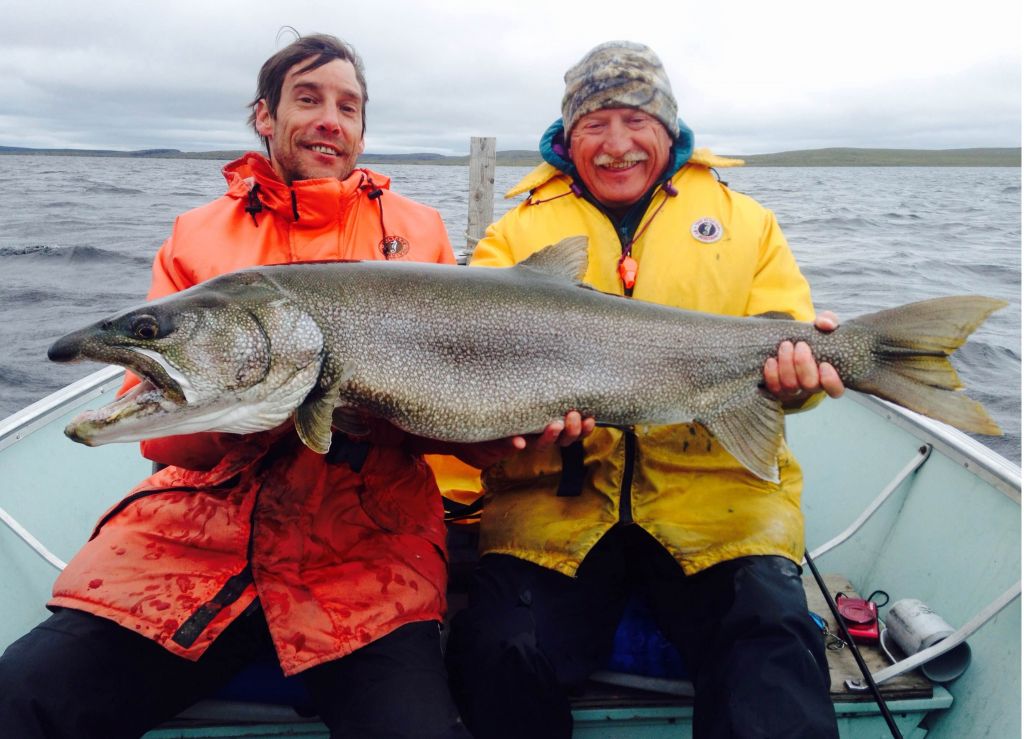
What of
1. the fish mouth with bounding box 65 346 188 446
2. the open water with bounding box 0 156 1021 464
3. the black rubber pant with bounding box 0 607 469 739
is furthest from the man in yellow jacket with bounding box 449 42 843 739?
the open water with bounding box 0 156 1021 464

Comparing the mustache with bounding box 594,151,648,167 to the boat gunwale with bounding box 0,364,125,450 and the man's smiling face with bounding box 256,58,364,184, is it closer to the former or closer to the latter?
the man's smiling face with bounding box 256,58,364,184

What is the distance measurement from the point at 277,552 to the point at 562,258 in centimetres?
173

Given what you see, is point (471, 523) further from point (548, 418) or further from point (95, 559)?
point (95, 559)

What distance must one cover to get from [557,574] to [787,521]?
3.55ft

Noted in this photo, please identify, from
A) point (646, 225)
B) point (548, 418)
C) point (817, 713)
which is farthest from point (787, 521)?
point (646, 225)

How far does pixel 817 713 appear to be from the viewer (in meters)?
2.89

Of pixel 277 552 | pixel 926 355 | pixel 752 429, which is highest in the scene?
pixel 926 355

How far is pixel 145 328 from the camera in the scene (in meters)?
2.82

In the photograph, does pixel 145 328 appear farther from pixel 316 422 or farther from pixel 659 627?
pixel 659 627

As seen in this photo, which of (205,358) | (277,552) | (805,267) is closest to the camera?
(205,358)

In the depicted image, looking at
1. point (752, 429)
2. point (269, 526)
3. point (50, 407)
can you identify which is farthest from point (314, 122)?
point (50, 407)

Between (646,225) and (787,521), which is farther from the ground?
(646,225)

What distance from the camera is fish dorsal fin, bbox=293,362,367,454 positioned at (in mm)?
2949

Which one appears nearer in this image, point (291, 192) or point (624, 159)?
point (291, 192)
